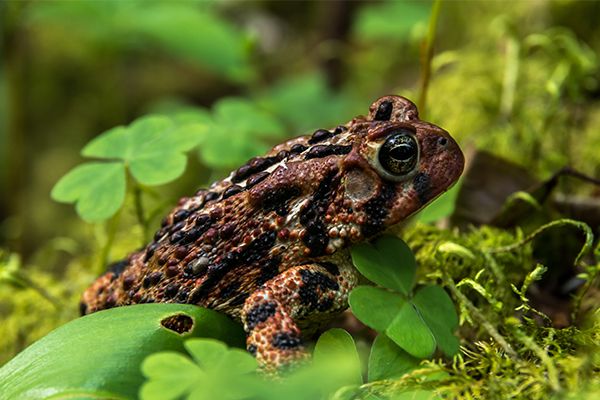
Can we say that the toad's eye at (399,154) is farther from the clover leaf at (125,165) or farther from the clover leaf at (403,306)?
the clover leaf at (125,165)

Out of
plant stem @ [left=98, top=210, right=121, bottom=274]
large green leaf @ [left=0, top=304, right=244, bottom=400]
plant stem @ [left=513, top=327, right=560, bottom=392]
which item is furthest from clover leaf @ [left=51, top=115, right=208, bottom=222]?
plant stem @ [left=513, top=327, right=560, bottom=392]

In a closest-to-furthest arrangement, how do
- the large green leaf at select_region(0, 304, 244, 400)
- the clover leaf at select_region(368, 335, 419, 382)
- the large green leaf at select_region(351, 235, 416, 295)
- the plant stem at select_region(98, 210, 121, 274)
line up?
the large green leaf at select_region(0, 304, 244, 400)
the clover leaf at select_region(368, 335, 419, 382)
the large green leaf at select_region(351, 235, 416, 295)
the plant stem at select_region(98, 210, 121, 274)

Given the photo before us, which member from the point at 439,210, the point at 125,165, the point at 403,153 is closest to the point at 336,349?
the point at 403,153

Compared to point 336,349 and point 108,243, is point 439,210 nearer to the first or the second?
point 336,349

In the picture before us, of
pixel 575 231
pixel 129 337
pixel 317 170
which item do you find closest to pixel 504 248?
pixel 575 231

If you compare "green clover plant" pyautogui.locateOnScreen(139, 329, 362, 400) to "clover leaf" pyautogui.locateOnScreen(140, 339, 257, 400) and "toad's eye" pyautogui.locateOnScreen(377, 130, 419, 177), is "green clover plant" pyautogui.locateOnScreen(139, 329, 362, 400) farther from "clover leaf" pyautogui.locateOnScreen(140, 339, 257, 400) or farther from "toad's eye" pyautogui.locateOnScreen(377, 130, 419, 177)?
"toad's eye" pyautogui.locateOnScreen(377, 130, 419, 177)

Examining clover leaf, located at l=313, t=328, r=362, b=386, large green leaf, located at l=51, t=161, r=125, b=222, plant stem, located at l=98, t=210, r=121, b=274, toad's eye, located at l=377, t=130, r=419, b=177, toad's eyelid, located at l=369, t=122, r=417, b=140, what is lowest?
plant stem, located at l=98, t=210, r=121, b=274

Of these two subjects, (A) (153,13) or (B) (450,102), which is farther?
(A) (153,13)

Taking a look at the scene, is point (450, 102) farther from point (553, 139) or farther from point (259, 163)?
point (259, 163)
